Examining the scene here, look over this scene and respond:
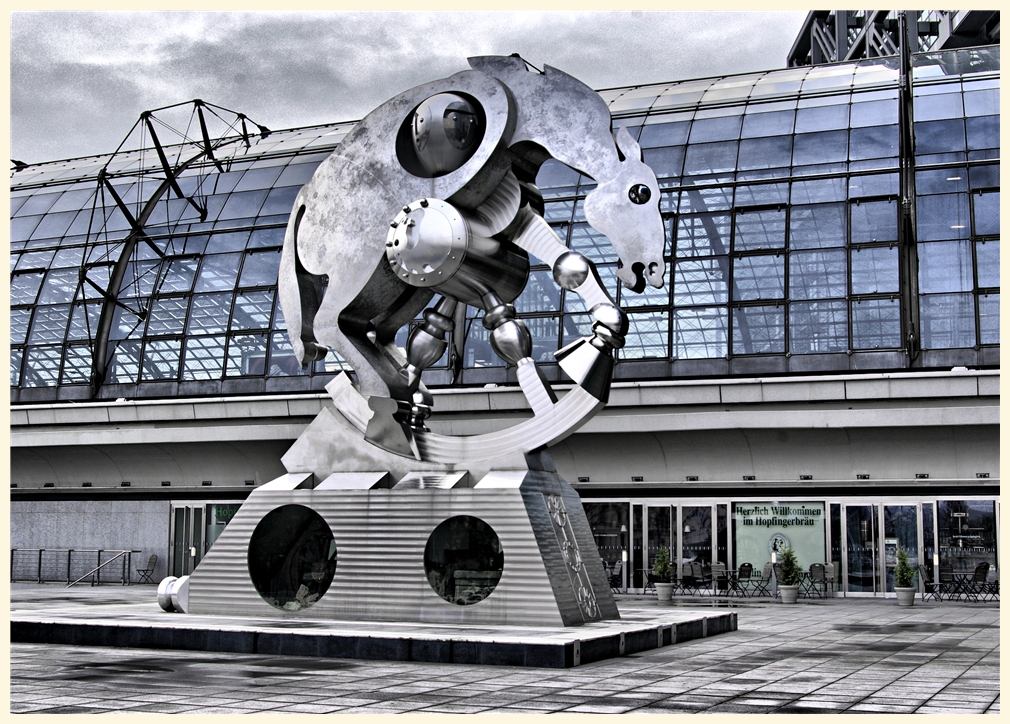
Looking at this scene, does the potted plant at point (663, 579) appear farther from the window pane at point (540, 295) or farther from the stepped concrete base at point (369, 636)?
the stepped concrete base at point (369, 636)

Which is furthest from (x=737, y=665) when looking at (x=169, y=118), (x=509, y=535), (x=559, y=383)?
(x=169, y=118)

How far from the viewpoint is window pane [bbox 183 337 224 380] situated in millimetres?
31844

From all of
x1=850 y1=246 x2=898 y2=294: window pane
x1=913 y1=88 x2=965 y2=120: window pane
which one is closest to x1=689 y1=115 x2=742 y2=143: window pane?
x1=913 y1=88 x2=965 y2=120: window pane

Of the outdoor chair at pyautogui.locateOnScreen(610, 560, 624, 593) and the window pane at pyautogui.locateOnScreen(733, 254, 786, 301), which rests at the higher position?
the window pane at pyautogui.locateOnScreen(733, 254, 786, 301)

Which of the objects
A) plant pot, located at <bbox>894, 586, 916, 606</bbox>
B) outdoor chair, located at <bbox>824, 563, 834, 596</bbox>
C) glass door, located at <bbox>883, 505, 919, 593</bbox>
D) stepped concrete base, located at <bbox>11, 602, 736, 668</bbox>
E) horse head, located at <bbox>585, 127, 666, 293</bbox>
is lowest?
plant pot, located at <bbox>894, 586, 916, 606</bbox>

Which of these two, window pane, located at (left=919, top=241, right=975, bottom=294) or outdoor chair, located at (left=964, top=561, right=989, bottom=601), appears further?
outdoor chair, located at (left=964, top=561, right=989, bottom=601)

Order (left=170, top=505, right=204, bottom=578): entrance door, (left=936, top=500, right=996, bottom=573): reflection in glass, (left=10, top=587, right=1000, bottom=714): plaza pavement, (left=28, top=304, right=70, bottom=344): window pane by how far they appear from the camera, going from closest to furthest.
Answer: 1. (left=10, top=587, right=1000, bottom=714): plaza pavement
2. (left=936, top=500, right=996, bottom=573): reflection in glass
3. (left=170, top=505, right=204, bottom=578): entrance door
4. (left=28, top=304, right=70, bottom=344): window pane

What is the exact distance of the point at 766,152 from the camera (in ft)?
96.2

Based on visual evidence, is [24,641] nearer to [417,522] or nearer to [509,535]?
[417,522]

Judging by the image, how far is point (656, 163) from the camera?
30.2 m

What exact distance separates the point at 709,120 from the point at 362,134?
17.2 meters

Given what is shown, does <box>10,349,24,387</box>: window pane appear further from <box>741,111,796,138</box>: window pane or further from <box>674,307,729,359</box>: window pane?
<box>741,111,796,138</box>: window pane

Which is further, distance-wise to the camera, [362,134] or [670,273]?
[670,273]

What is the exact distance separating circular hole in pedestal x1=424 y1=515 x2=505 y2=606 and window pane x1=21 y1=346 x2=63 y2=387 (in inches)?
927
